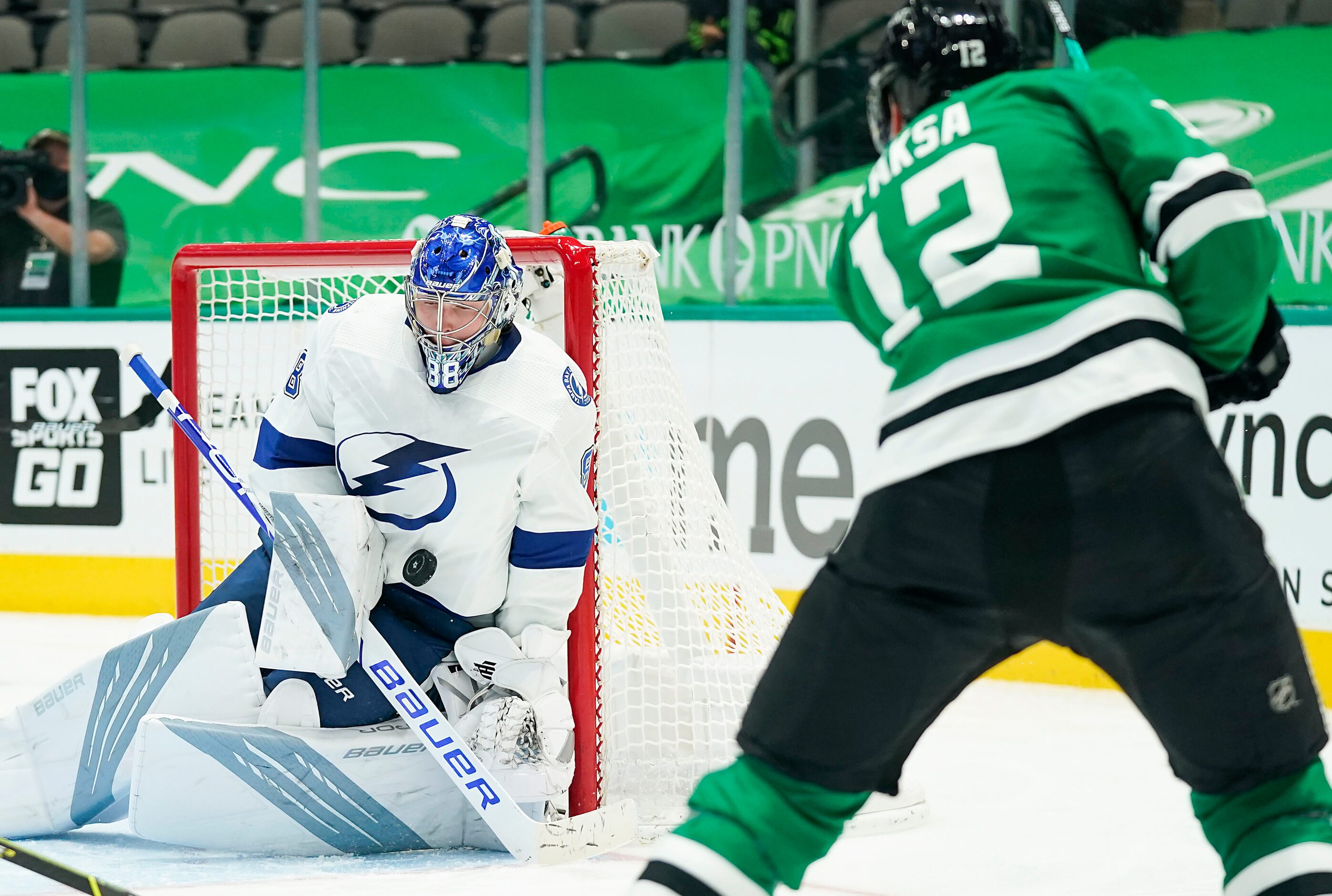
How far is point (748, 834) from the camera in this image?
1.34 meters

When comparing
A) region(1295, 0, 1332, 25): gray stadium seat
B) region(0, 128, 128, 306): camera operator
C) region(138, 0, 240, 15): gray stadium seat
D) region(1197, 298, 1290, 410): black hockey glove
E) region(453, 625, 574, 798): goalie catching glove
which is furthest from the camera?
region(138, 0, 240, 15): gray stadium seat

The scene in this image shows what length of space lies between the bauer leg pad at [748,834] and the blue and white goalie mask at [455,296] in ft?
3.30

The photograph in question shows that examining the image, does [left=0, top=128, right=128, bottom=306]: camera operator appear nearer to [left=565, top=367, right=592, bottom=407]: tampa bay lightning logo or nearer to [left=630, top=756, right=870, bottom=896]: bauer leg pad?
[left=565, top=367, right=592, bottom=407]: tampa bay lightning logo

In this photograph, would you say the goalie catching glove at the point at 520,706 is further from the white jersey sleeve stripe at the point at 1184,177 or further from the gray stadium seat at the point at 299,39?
the gray stadium seat at the point at 299,39

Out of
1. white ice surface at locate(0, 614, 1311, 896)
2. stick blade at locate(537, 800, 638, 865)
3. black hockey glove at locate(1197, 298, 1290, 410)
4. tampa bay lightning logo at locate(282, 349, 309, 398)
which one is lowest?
white ice surface at locate(0, 614, 1311, 896)

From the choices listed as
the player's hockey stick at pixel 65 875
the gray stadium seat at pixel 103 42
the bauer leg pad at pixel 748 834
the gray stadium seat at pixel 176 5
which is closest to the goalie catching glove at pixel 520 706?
the player's hockey stick at pixel 65 875

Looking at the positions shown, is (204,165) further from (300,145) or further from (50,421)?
(50,421)

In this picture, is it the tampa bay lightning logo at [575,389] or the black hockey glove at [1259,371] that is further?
the tampa bay lightning logo at [575,389]

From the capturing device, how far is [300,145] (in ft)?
17.7

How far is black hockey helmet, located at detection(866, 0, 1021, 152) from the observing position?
4.99 feet

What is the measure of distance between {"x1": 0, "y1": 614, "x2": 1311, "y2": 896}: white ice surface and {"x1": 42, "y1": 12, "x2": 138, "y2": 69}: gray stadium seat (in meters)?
3.78

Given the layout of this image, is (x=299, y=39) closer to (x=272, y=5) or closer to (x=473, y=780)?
(x=272, y=5)

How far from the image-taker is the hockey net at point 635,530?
2623 mm

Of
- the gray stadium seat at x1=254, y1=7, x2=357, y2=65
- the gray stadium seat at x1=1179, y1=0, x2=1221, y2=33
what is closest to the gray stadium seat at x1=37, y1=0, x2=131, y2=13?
the gray stadium seat at x1=254, y1=7, x2=357, y2=65
